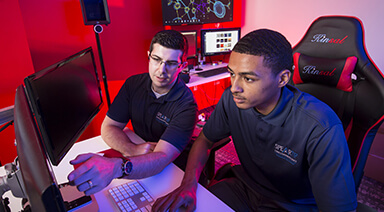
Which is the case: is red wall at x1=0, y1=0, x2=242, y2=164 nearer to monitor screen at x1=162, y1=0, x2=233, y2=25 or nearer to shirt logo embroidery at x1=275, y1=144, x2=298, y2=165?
monitor screen at x1=162, y1=0, x2=233, y2=25

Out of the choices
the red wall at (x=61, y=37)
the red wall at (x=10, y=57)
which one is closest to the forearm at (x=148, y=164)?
the red wall at (x=10, y=57)

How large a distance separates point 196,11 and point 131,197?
8.71 ft

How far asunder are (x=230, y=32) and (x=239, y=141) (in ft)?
7.51

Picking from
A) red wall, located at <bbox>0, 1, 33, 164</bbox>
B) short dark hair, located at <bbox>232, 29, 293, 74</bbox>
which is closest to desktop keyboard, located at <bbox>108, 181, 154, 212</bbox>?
short dark hair, located at <bbox>232, 29, 293, 74</bbox>

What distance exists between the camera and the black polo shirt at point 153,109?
1.31 metres

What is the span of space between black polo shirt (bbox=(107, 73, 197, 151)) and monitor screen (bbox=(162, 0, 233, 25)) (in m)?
1.47

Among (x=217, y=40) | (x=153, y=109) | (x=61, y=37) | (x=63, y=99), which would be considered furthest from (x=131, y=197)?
(x=217, y=40)

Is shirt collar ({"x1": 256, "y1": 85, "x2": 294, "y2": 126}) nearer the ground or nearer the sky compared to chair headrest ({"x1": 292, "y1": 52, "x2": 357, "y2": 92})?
nearer the ground

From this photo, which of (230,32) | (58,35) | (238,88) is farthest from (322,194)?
(230,32)

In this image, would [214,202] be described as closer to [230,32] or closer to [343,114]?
[343,114]

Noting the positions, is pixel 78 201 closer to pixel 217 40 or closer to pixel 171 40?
pixel 171 40

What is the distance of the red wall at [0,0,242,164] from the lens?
1.74 metres

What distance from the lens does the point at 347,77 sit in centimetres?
115

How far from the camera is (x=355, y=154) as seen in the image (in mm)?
1101
